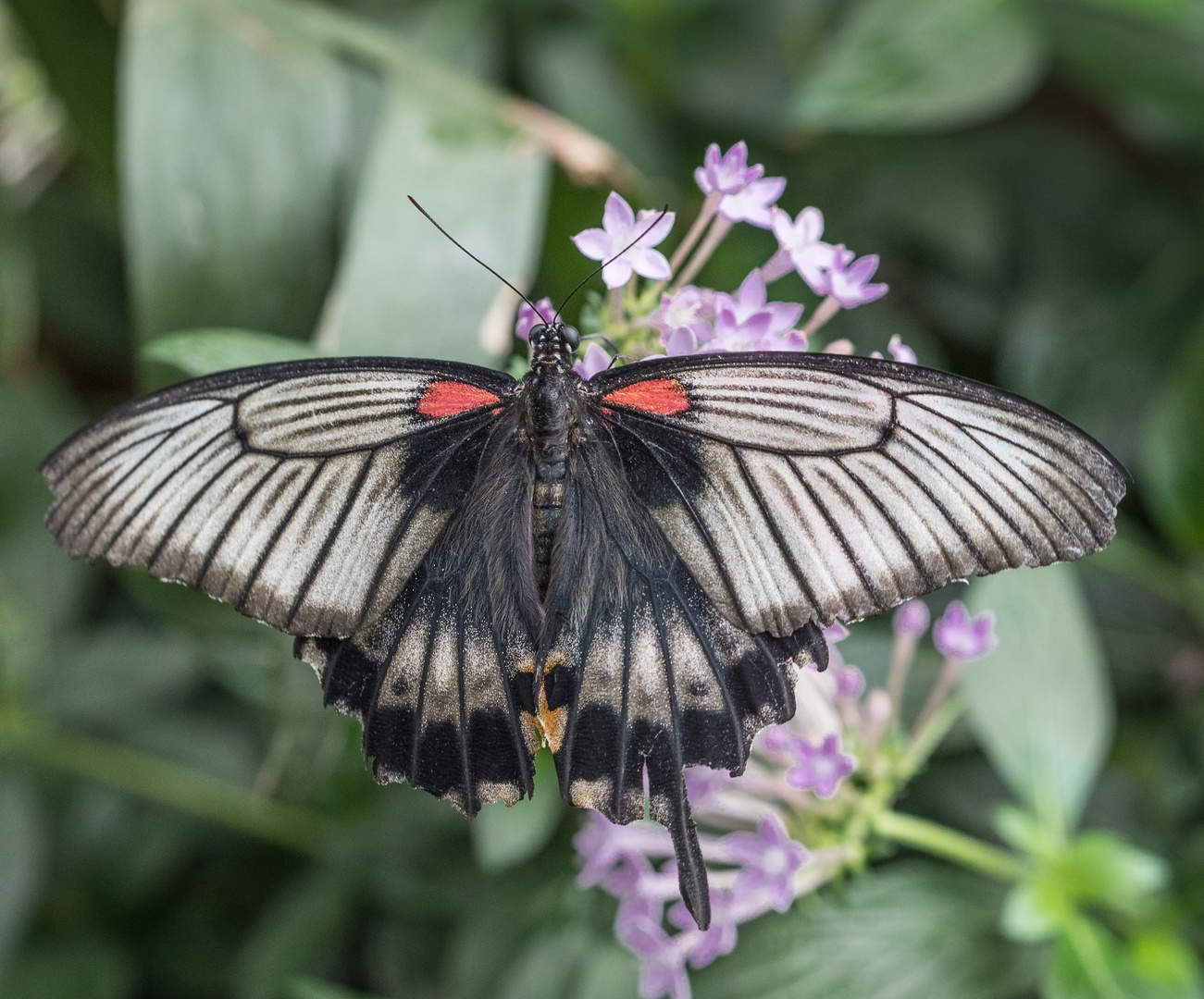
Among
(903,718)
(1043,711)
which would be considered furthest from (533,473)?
(1043,711)

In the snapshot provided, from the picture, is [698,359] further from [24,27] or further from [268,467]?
[24,27]

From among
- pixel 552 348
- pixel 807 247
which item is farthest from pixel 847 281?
pixel 552 348

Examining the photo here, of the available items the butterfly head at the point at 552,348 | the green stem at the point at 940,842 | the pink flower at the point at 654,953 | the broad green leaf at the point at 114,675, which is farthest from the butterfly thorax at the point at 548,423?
the broad green leaf at the point at 114,675

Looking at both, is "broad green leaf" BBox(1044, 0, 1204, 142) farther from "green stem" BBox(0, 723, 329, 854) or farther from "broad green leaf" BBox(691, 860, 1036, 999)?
"green stem" BBox(0, 723, 329, 854)

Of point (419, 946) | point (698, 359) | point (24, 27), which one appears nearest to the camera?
point (698, 359)

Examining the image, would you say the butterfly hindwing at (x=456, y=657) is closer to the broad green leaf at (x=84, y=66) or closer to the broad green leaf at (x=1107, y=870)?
the broad green leaf at (x=1107, y=870)

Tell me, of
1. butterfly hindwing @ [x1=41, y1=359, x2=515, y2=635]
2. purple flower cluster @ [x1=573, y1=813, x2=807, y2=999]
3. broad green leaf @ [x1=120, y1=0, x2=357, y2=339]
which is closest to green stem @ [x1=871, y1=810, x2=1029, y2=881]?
purple flower cluster @ [x1=573, y1=813, x2=807, y2=999]

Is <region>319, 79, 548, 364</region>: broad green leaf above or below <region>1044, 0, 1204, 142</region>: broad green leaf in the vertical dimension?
below
